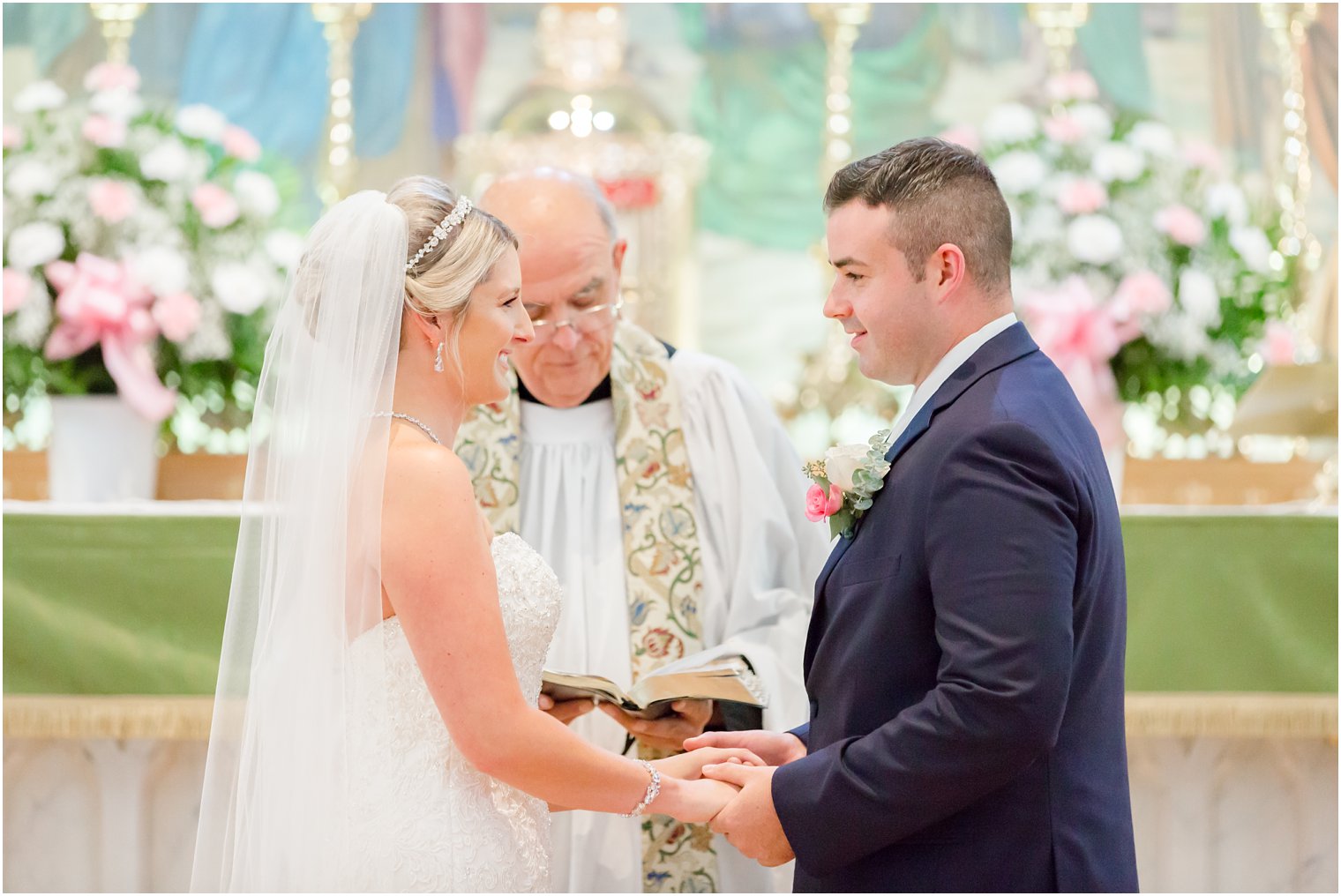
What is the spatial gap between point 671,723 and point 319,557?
1.02 m

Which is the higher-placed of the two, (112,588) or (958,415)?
(958,415)

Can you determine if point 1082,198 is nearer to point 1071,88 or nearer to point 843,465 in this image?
point 1071,88

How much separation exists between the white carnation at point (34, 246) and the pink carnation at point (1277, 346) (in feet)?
13.3

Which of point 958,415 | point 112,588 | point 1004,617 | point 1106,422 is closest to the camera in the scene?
point 1004,617

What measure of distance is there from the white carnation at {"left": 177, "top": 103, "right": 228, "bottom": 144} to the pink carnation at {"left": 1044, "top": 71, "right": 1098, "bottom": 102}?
3.10 meters

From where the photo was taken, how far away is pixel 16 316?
446cm

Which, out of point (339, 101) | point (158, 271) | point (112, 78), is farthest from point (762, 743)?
point (339, 101)

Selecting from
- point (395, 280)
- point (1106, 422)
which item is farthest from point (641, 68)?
point (395, 280)

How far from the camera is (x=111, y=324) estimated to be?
4508 millimetres

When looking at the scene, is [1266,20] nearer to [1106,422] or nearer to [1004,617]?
[1106,422]

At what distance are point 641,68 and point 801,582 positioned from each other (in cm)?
306

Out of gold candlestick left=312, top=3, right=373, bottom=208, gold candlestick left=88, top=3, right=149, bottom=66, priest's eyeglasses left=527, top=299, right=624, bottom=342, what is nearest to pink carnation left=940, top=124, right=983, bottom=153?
priest's eyeglasses left=527, top=299, right=624, bottom=342

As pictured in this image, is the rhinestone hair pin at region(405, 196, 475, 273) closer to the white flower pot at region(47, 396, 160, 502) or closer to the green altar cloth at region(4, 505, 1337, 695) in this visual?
the green altar cloth at region(4, 505, 1337, 695)

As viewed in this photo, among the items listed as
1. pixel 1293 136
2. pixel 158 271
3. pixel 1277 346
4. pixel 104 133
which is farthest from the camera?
pixel 1293 136
